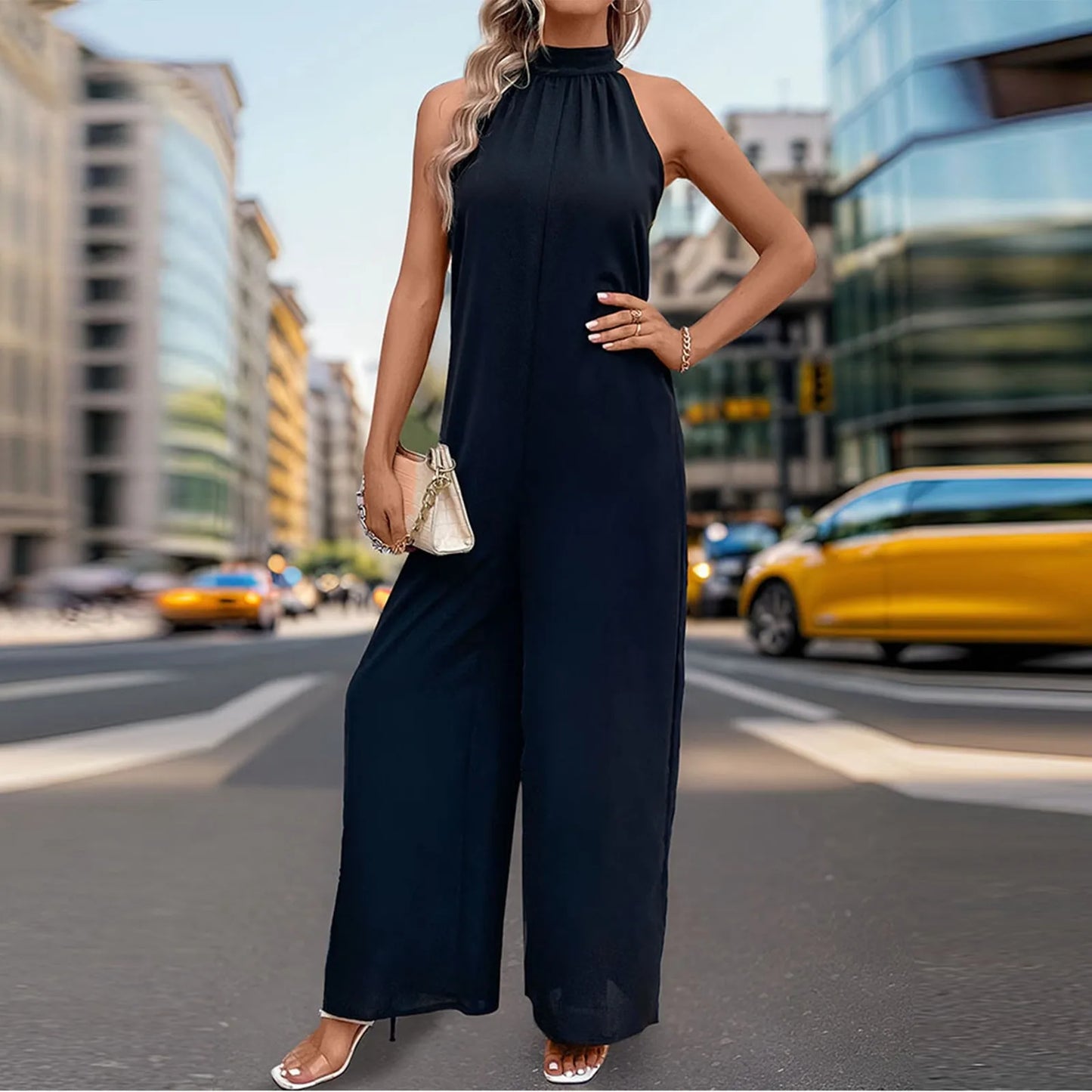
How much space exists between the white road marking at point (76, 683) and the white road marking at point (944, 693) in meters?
5.17

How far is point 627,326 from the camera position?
2680mm

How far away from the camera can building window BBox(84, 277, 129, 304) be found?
89.2 m

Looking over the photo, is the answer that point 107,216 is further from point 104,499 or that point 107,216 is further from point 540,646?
point 540,646

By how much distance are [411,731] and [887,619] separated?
37.3 feet

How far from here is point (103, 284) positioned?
89188 mm

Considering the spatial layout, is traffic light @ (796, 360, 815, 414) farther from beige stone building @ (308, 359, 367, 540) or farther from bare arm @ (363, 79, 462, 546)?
beige stone building @ (308, 359, 367, 540)

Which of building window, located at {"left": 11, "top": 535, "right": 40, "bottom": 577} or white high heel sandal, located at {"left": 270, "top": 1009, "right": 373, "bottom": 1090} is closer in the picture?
white high heel sandal, located at {"left": 270, "top": 1009, "right": 373, "bottom": 1090}

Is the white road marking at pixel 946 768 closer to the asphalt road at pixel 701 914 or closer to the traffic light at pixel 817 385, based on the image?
the asphalt road at pixel 701 914

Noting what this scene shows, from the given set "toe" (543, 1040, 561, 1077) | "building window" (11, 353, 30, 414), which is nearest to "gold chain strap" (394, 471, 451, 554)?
"toe" (543, 1040, 561, 1077)

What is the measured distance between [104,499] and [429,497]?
289ft

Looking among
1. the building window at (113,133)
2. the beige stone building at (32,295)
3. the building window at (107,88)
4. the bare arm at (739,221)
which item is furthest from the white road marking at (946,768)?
the building window at (107,88)

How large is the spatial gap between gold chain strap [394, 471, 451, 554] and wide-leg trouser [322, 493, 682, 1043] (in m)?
0.08

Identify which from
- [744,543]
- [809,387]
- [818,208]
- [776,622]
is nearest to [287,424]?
[818,208]

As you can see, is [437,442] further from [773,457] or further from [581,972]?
[773,457]
